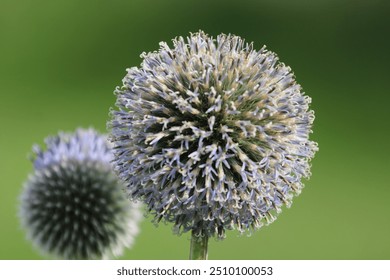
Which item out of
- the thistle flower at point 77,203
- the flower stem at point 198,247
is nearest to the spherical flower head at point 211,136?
the flower stem at point 198,247

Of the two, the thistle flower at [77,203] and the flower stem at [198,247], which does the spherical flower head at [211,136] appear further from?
the thistle flower at [77,203]

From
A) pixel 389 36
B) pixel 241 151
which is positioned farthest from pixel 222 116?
pixel 389 36

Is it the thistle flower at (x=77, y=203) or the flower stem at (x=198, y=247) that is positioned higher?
the thistle flower at (x=77, y=203)

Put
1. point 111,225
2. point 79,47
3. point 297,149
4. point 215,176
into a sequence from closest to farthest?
point 215,176 < point 297,149 < point 111,225 < point 79,47

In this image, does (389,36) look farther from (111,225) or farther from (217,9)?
(111,225)

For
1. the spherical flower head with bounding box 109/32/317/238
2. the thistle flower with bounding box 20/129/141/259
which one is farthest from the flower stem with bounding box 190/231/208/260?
the thistle flower with bounding box 20/129/141/259

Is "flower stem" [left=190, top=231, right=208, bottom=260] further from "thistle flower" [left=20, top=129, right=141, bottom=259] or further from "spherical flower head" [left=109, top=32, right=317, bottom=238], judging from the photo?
"thistle flower" [left=20, top=129, right=141, bottom=259]
